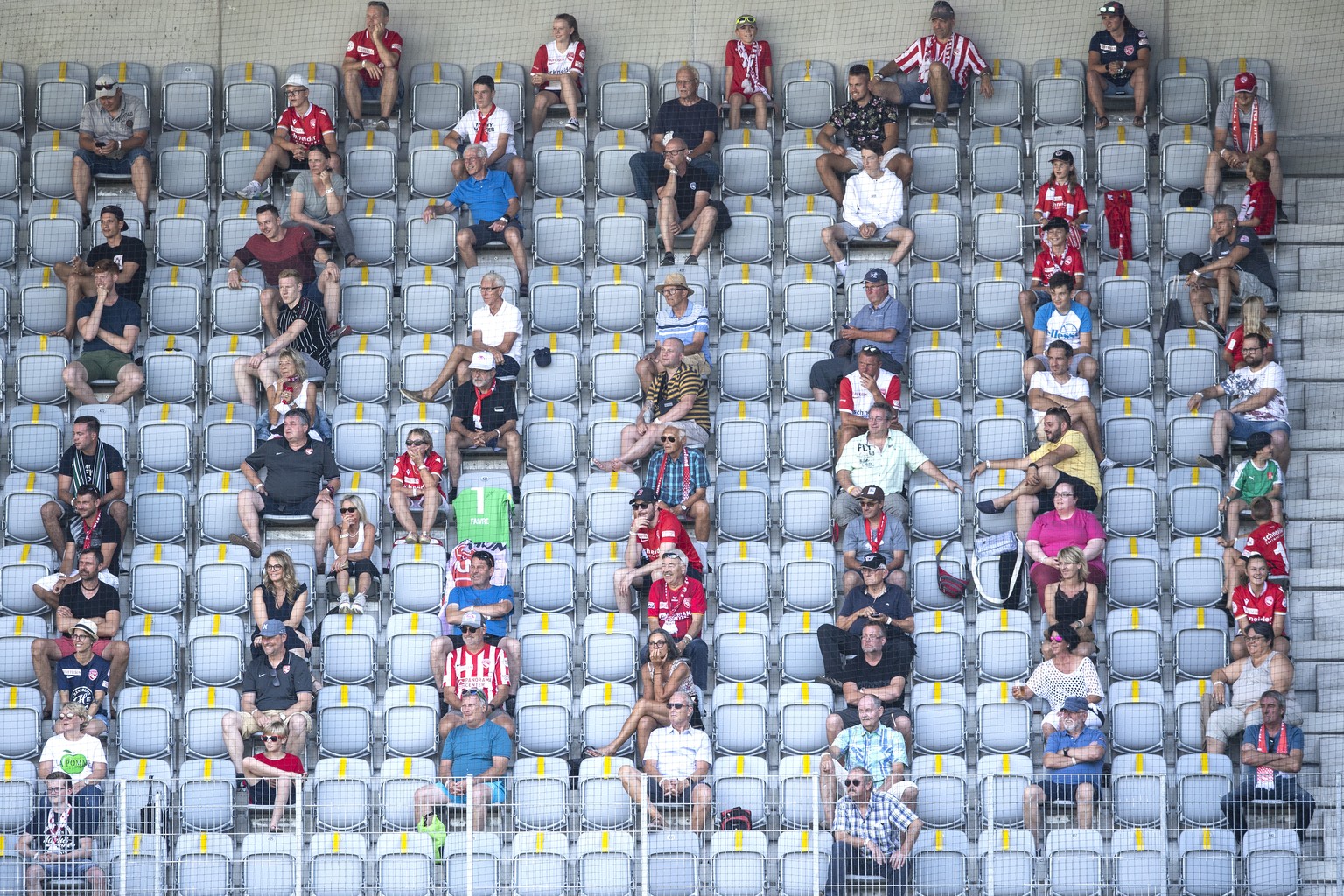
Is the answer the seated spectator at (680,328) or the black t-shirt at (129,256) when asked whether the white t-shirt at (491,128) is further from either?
the black t-shirt at (129,256)

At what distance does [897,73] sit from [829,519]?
4094mm

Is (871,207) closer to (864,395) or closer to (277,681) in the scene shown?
(864,395)

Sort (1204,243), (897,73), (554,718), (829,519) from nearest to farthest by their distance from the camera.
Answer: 1. (554,718)
2. (829,519)
3. (1204,243)
4. (897,73)

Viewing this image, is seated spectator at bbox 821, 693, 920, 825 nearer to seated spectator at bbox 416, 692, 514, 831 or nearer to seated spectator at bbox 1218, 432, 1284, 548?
seated spectator at bbox 416, 692, 514, 831

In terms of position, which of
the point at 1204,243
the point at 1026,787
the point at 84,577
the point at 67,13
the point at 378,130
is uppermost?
the point at 67,13

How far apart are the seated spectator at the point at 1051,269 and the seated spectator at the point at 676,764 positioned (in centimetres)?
390

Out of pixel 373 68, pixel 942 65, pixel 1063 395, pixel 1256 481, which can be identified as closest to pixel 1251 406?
pixel 1256 481

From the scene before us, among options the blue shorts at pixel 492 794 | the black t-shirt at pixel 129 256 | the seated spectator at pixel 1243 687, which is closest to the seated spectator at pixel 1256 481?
the seated spectator at pixel 1243 687

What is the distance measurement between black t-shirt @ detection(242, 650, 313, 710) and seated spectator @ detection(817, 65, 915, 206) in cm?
525

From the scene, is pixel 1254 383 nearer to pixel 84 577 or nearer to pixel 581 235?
pixel 581 235

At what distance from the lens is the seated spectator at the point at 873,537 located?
42.7ft

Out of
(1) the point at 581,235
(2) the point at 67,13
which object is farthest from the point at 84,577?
(2) the point at 67,13

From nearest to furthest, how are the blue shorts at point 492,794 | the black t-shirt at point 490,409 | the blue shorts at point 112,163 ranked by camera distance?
the blue shorts at point 492,794 → the black t-shirt at point 490,409 → the blue shorts at point 112,163

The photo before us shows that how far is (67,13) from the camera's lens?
16.6 metres
